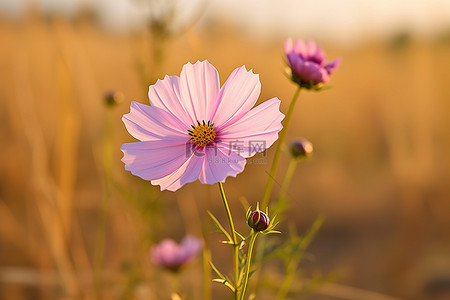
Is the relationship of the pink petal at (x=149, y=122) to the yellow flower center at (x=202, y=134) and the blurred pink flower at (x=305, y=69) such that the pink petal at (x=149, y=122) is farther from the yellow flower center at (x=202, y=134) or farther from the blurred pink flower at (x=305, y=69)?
the blurred pink flower at (x=305, y=69)

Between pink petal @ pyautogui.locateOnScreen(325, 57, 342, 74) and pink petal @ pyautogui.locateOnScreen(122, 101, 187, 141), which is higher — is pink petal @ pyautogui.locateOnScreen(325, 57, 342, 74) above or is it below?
above

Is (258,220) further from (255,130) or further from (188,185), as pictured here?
(188,185)

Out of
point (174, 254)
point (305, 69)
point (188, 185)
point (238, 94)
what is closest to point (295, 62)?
point (305, 69)

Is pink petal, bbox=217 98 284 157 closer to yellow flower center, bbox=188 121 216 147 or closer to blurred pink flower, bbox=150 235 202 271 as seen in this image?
yellow flower center, bbox=188 121 216 147

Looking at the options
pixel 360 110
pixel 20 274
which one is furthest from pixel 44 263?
pixel 360 110

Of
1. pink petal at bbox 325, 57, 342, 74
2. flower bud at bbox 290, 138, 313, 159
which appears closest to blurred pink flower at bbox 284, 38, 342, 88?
pink petal at bbox 325, 57, 342, 74

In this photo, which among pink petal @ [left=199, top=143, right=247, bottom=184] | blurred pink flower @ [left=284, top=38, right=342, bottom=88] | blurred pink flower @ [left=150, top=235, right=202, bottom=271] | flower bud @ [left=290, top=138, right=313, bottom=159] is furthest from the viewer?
blurred pink flower @ [left=150, top=235, right=202, bottom=271]
